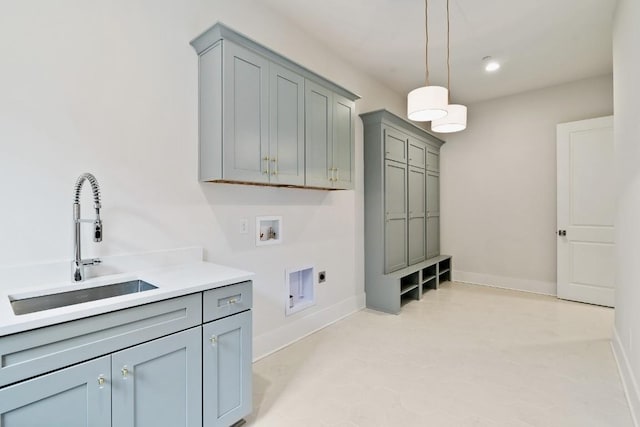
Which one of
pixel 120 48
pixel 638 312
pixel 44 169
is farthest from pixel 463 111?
pixel 44 169

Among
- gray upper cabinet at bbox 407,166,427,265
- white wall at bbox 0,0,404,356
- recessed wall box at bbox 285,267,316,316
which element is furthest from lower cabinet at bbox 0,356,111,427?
gray upper cabinet at bbox 407,166,427,265

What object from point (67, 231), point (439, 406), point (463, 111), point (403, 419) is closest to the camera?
point (67, 231)

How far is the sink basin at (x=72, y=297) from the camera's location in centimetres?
141

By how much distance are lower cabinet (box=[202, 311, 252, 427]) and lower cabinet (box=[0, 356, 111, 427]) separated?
0.42 m

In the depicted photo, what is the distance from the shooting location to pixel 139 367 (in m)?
1.32

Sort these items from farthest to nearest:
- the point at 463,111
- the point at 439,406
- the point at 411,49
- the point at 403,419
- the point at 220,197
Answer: the point at 411,49, the point at 463,111, the point at 220,197, the point at 439,406, the point at 403,419

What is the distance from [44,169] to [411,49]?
329cm

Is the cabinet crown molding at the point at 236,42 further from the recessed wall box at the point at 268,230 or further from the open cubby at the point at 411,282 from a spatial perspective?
the open cubby at the point at 411,282

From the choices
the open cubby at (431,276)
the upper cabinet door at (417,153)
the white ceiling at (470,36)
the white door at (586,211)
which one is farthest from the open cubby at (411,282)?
the white ceiling at (470,36)

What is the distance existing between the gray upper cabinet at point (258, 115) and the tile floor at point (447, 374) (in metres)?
1.41

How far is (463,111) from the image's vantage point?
8.46 feet

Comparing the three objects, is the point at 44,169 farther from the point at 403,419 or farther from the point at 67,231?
the point at 403,419

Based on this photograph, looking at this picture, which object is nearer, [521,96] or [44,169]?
[44,169]

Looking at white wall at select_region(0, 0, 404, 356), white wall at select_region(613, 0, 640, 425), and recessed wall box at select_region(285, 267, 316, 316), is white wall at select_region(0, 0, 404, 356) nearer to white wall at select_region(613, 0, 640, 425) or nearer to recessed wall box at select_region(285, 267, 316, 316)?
recessed wall box at select_region(285, 267, 316, 316)
